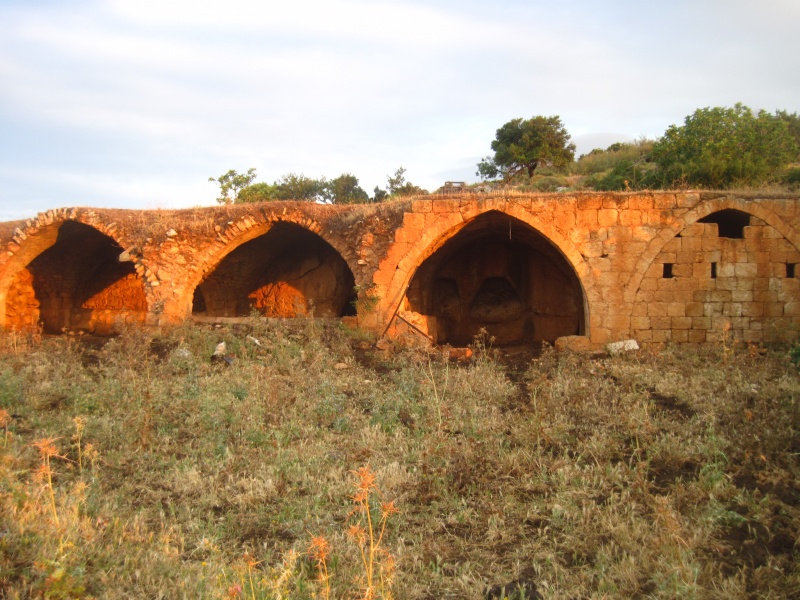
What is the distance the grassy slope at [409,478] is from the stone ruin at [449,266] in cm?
189

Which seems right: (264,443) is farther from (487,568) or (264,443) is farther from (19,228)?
(19,228)

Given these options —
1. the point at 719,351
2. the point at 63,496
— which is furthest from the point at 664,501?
the point at 719,351

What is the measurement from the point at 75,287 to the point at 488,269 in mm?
10126

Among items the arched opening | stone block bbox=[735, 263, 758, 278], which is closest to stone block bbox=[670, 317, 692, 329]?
stone block bbox=[735, 263, 758, 278]

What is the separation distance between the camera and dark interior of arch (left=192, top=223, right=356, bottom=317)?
1384 centimetres

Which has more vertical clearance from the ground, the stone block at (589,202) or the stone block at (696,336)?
the stone block at (589,202)

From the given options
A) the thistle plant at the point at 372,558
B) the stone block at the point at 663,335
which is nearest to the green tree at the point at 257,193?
the stone block at the point at 663,335

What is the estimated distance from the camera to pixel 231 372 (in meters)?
8.17

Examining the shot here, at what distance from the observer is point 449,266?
14844mm

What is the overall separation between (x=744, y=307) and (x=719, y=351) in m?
1.16

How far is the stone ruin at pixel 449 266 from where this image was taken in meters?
9.84

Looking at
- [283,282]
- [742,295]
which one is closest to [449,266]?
[283,282]

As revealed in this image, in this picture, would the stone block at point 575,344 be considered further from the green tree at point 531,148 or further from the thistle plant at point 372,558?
the green tree at point 531,148

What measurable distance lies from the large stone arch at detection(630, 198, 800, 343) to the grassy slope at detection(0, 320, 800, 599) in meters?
1.55
